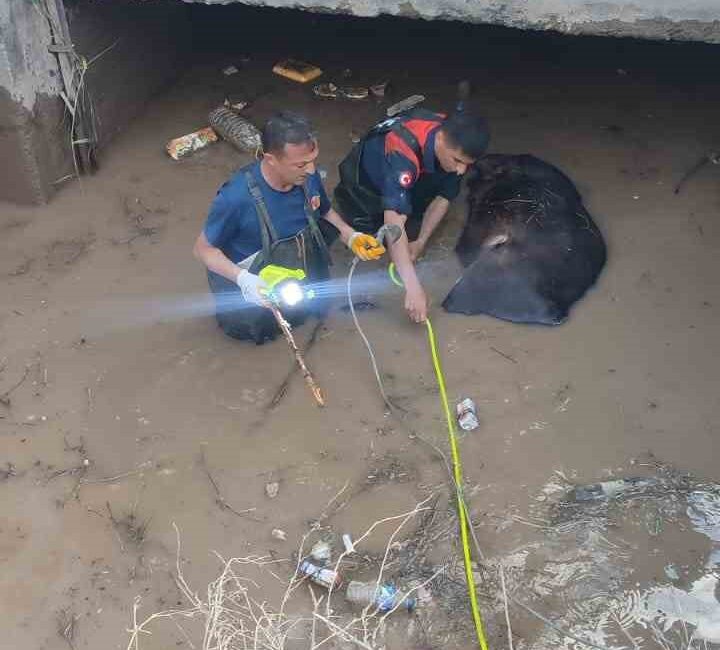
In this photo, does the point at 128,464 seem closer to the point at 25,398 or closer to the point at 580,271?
the point at 25,398

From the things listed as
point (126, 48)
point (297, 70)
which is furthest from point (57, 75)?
point (297, 70)

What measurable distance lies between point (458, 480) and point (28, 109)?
306cm

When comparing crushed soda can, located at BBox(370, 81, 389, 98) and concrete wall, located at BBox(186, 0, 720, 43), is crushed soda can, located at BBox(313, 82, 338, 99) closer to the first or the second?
crushed soda can, located at BBox(370, 81, 389, 98)

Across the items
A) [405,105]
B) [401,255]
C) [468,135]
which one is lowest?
[405,105]

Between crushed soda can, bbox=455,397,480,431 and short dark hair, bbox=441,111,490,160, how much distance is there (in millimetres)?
1043

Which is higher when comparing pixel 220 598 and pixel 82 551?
pixel 220 598

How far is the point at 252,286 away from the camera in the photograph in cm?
326

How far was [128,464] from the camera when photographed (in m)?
3.35

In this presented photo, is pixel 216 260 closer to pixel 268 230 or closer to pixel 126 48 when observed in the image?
pixel 268 230

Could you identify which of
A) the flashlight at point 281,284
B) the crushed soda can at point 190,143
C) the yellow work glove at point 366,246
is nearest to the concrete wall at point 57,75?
the crushed soda can at point 190,143

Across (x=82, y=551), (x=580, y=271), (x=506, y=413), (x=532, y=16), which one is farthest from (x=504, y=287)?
(x=82, y=551)

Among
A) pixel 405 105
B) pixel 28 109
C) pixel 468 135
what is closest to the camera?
pixel 468 135

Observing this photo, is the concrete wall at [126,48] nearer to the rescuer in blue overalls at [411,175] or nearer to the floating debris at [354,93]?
the floating debris at [354,93]

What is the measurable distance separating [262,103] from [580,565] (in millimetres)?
3795
